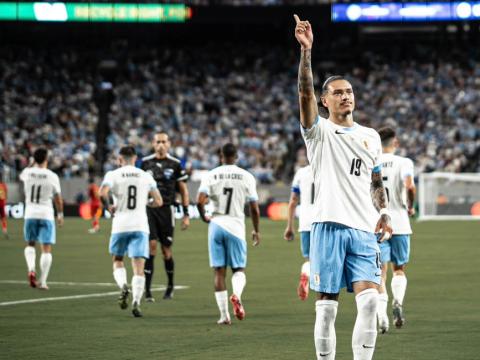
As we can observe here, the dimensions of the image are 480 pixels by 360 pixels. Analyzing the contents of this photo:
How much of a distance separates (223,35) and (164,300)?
142 feet

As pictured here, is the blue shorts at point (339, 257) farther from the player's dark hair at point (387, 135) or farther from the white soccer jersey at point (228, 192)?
the white soccer jersey at point (228, 192)

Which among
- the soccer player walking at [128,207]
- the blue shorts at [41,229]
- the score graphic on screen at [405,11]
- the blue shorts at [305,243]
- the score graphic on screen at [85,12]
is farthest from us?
the score graphic on screen at [85,12]

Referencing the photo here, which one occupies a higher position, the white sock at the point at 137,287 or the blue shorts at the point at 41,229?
the blue shorts at the point at 41,229

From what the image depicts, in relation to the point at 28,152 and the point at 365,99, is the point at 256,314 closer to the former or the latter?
the point at 28,152

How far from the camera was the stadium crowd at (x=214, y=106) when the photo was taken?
46.0 metres

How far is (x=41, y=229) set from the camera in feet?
58.4

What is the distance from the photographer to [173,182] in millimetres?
16250

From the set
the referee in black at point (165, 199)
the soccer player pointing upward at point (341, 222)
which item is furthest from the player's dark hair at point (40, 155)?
the soccer player pointing upward at point (341, 222)

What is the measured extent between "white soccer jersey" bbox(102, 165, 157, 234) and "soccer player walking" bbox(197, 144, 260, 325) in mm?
1224

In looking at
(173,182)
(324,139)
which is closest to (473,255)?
(173,182)

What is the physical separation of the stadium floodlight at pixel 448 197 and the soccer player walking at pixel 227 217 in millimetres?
27365

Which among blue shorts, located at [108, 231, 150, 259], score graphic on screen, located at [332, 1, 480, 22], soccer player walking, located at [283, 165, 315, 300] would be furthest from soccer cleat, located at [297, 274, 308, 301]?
score graphic on screen, located at [332, 1, 480, 22]

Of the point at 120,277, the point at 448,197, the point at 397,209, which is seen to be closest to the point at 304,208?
the point at 397,209

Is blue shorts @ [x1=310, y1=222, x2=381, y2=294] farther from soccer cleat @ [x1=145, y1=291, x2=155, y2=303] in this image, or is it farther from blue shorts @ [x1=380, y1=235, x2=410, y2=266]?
soccer cleat @ [x1=145, y1=291, x2=155, y2=303]
